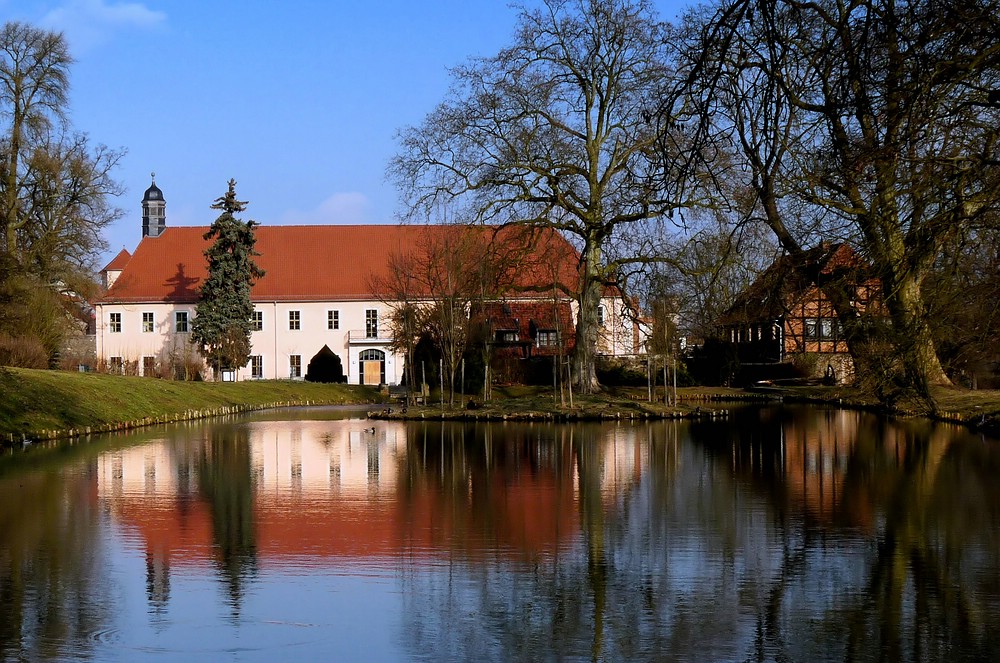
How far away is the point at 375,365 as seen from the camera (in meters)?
63.1

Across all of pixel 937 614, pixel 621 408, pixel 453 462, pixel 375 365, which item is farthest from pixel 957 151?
pixel 375 365

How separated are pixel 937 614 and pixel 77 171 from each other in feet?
135

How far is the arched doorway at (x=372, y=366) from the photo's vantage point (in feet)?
206

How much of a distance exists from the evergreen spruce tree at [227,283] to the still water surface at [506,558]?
33374 mm

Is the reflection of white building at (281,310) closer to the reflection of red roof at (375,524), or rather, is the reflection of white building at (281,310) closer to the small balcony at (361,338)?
the small balcony at (361,338)

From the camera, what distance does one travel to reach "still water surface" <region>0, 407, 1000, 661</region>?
7961mm

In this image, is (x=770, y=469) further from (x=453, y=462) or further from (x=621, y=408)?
(x=621, y=408)

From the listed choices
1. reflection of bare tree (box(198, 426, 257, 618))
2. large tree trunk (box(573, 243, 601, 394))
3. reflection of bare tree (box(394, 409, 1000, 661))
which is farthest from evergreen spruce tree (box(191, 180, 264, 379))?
reflection of bare tree (box(394, 409, 1000, 661))

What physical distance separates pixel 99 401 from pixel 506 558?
2209 cm

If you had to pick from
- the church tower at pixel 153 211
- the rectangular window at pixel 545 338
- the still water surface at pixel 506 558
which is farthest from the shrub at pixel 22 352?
the church tower at pixel 153 211

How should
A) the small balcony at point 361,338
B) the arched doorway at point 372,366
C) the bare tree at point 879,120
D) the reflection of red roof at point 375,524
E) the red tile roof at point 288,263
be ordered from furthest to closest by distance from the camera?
the red tile roof at point 288,263 → the small balcony at point 361,338 → the arched doorway at point 372,366 → the reflection of red roof at point 375,524 → the bare tree at point 879,120

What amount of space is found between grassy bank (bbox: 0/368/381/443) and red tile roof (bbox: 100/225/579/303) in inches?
785

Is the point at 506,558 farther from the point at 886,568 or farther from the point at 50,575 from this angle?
the point at 50,575

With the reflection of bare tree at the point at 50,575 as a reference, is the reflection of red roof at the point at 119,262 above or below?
above
